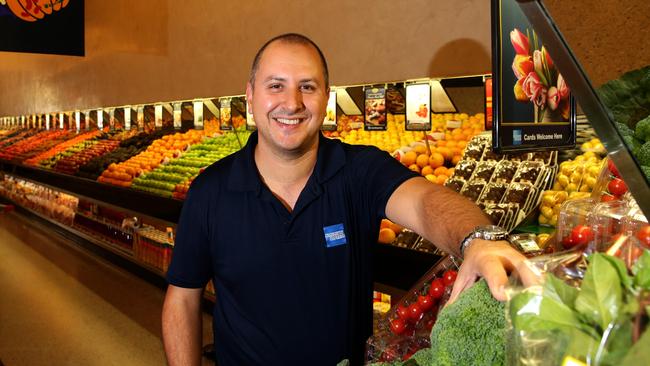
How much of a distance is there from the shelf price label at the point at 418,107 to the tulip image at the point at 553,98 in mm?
1521

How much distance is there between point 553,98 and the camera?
93.4 inches

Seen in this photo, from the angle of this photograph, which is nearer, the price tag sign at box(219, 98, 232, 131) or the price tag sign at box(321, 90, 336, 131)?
the price tag sign at box(321, 90, 336, 131)

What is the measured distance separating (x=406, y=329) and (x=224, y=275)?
0.65 meters

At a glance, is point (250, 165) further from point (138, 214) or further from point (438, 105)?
point (138, 214)

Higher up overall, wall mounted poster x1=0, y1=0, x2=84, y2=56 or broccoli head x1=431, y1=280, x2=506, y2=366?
wall mounted poster x1=0, y1=0, x2=84, y2=56

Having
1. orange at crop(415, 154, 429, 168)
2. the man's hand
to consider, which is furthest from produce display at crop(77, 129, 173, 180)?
the man's hand

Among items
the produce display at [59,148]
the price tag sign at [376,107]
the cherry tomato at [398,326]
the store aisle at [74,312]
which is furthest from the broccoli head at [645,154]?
the produce display at [59,148]

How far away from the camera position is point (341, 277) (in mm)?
1979

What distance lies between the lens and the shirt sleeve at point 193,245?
80.2 inches

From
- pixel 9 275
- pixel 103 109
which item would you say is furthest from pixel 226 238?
pixel 103 109

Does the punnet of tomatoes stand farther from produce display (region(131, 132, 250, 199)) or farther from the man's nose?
produce display (region(131, 132, 250, 199))

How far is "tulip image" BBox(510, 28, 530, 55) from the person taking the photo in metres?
2.06

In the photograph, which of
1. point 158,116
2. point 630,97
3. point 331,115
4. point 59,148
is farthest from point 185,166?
point 630,97

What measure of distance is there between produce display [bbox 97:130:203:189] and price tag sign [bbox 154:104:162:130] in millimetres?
241
